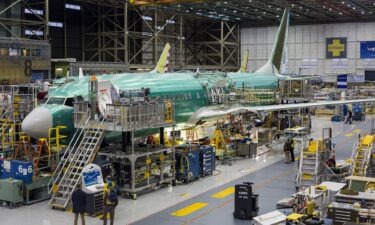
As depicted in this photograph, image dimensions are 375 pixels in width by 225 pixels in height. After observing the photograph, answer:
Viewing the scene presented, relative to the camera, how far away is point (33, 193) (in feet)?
67.2

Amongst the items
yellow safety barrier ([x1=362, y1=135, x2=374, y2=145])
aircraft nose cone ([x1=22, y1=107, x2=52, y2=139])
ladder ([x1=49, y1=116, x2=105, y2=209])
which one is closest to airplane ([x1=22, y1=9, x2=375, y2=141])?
aircraft nose cone ([x1=22, y1=107, x2=52, y2=139])

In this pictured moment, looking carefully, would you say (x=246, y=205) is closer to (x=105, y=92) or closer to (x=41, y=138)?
(x=105, y=92)

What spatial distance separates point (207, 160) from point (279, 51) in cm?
2396

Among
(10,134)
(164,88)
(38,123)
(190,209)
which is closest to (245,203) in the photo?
(190,209)

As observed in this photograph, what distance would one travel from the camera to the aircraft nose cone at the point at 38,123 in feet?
65.9

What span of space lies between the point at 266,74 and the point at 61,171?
2676cm

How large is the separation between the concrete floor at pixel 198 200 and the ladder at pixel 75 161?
0.70m

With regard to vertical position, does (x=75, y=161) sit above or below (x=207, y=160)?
above

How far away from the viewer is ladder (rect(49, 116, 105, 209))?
18906 mm

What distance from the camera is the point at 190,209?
18531 millimetres

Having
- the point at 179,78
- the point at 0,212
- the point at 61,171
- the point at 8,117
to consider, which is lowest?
the point at 0,212

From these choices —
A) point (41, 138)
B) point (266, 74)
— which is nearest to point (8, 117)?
point (41, 138)

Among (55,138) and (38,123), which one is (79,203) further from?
(38,123)

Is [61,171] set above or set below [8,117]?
below
